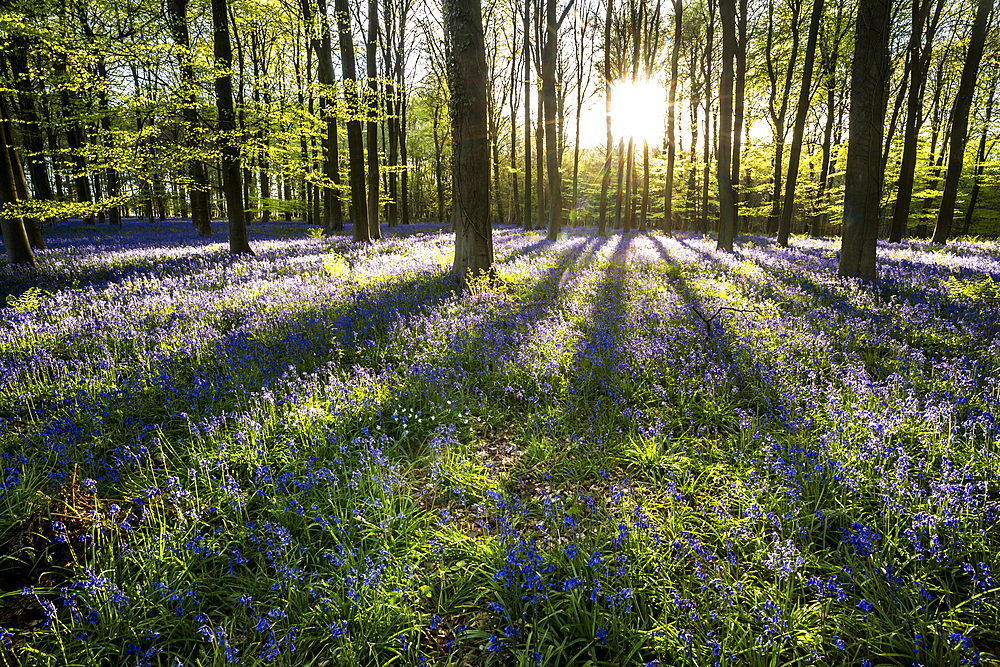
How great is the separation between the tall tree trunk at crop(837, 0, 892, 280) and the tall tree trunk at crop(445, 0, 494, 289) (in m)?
6.86

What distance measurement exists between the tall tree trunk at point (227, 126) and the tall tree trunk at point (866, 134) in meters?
13.9

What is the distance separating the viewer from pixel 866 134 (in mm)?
7746

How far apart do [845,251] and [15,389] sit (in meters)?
12.8

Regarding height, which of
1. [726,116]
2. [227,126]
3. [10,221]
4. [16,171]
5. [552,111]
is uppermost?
[552,111]

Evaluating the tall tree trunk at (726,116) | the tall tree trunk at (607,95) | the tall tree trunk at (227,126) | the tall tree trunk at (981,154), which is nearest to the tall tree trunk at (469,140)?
the tall tree trunk at (227,126)

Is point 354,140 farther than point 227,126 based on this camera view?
Yes

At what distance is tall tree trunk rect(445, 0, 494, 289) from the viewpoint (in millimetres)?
7289

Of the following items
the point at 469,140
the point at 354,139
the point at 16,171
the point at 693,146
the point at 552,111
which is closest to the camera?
the point at 469,140

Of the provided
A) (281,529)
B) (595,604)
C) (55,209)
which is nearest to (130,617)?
(281,529)

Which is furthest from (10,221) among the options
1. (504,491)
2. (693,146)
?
(693,146)

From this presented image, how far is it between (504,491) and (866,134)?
9.78m

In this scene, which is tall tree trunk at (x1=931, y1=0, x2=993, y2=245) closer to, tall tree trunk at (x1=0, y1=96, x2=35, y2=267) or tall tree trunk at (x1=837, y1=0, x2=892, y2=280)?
tall tree trunk at (x1=837, y1=0, x2=892, y2=280)

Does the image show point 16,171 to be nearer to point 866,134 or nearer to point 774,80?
point 866,134

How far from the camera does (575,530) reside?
2.48 m
